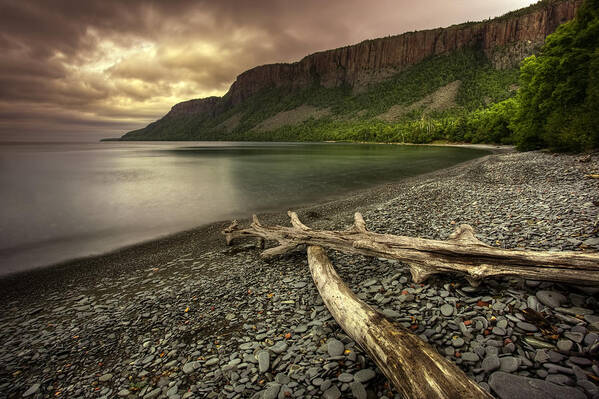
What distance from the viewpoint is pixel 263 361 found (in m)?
4.40

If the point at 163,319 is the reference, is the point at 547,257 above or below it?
above

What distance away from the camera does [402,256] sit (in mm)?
6027

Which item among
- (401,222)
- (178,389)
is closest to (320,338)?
(178,389)

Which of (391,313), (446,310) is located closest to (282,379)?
(391,313)

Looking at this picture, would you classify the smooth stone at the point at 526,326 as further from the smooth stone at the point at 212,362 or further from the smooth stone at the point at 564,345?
the smooth stone at the point at 212,362

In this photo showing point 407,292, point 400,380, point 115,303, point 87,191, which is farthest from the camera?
point 87,191

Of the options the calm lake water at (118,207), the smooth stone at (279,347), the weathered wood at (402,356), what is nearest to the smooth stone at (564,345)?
the weathered wood at (402,356)

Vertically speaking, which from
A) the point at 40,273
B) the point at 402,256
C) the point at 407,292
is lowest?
the point at 40,273

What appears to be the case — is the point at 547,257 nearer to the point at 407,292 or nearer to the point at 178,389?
the point at 407,292

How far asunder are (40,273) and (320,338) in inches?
517

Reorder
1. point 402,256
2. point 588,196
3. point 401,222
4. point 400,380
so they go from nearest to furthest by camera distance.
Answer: point 400,380 < point 402,256 < point 588,196 < point 401,222

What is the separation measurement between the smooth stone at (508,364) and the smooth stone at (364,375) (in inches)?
64.0

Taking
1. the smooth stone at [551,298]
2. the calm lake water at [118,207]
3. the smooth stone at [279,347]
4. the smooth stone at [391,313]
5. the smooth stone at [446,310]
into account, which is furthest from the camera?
the calm lake water at [118,207]

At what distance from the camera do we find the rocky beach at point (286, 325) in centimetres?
352
